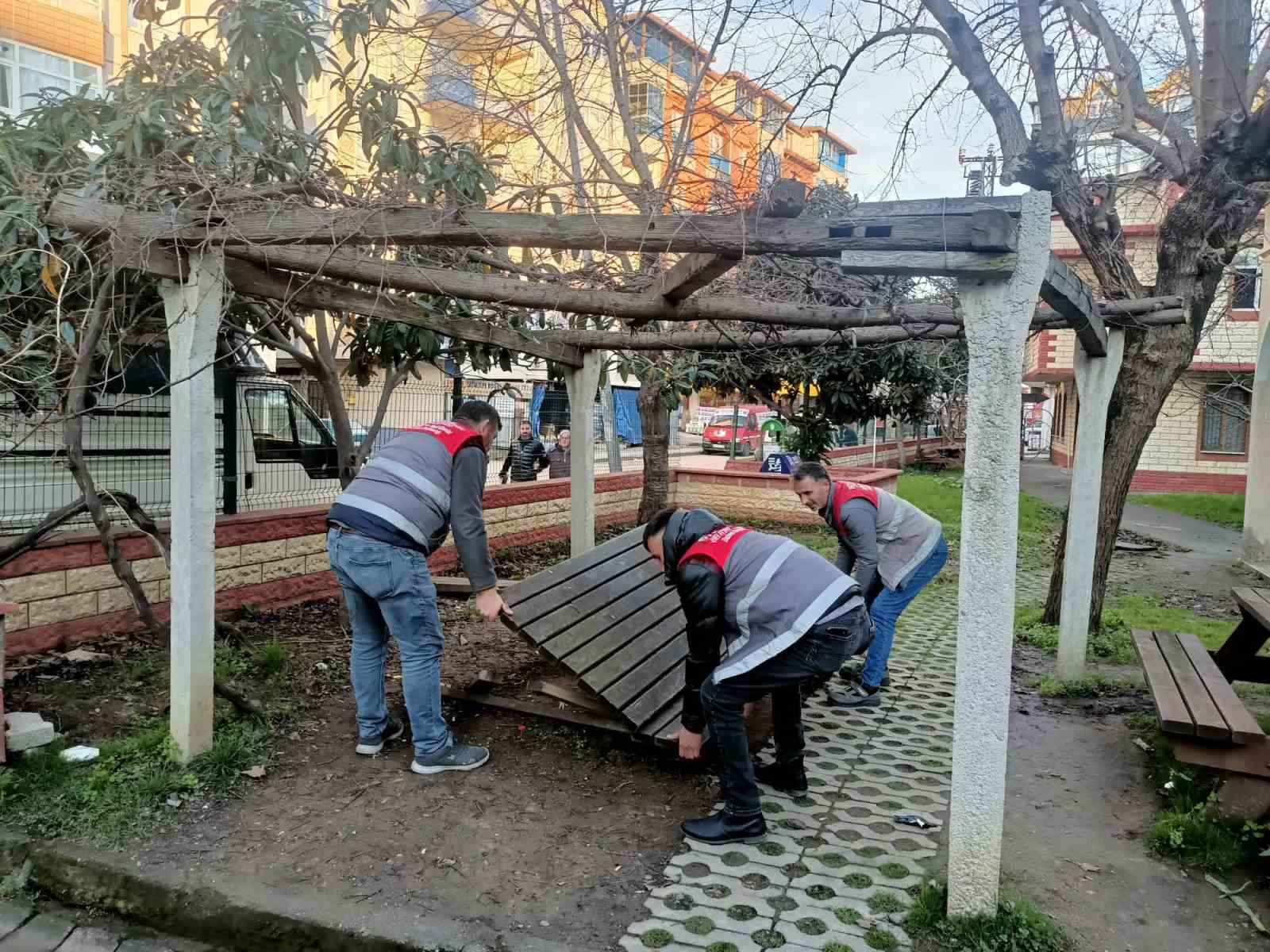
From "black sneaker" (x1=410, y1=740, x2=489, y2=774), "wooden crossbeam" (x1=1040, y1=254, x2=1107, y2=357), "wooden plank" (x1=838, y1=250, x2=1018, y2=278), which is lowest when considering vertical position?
"black sneaker" (x1=410, y1=740, x2=489, y2=774)

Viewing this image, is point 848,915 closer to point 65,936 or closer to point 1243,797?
point 1243,797

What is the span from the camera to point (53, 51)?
15.2 m

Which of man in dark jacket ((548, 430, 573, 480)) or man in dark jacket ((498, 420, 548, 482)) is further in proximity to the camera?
Result: man in dark jacket ((548, 430, 573, 480))

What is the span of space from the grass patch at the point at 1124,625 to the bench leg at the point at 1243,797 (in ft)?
8.98

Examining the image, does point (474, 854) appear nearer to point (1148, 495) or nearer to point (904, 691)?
point (904, 691)

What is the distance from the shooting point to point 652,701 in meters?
4.28

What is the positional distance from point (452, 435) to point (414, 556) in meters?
0.60

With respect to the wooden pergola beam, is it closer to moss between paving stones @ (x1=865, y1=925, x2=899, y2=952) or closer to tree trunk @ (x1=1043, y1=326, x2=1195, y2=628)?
moss between paving stones @ (x1=865, y1=925, x2=899, y2=952)

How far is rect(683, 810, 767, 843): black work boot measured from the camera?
11.8 feet

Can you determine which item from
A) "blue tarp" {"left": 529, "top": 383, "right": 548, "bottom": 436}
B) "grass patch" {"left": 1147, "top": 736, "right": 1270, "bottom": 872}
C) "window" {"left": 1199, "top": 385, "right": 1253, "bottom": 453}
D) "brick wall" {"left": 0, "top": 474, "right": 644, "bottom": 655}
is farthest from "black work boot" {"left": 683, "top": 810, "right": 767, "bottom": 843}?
"window" {"left": 1199, "top": 385, "right": 1253, "bottom": 453}

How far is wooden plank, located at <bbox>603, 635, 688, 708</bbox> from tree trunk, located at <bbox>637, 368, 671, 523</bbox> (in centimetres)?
573

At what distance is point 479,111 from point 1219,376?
19.9 m

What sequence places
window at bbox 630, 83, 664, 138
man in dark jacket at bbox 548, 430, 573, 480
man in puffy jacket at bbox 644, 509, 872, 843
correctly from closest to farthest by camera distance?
1. man in puffy jacket at bbox 644, 509, 872, 843
2. window at bbox 630, 83, 664, 138
3. man in dark jacket at bbox 548, 430, 573, 480

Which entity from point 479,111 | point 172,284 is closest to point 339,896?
point 172,284
